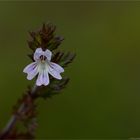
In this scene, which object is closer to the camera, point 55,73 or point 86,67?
point 55,73

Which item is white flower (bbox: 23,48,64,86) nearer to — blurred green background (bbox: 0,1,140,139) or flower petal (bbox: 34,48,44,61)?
flower petal (bbox: 34,48,44,61)

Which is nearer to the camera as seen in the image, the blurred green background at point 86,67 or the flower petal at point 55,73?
the flower petal at point 55,73

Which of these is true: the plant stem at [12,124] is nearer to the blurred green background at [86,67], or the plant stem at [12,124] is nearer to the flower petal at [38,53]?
the flower petal at [38,53]

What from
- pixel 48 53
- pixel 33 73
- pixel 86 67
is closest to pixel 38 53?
pixel 48 53

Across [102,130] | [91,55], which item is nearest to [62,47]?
[91,55]

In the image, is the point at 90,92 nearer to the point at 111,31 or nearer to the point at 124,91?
the point at 124,91

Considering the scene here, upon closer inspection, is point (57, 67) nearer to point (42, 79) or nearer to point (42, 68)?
point (42, 79)

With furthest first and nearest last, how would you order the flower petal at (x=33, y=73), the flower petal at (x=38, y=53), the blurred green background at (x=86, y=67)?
the blurred green background at (x=86, y=67), the flower petal at (x=33, y=73), the flower petal at (x=38, y=53)

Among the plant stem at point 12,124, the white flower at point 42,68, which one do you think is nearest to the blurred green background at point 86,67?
the white flower at point 42,68
